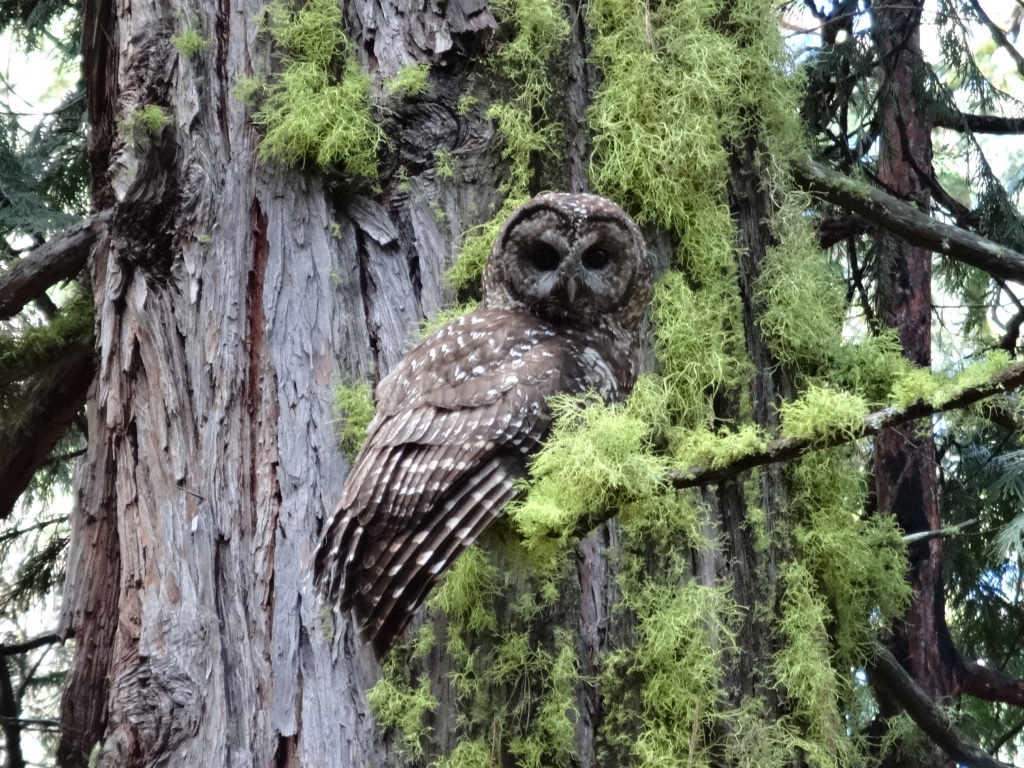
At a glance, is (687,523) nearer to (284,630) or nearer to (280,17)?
(284,630)

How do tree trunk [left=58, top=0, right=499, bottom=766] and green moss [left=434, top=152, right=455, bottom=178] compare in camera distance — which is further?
green moss [left=434, top=152, right=455, bottom=178]

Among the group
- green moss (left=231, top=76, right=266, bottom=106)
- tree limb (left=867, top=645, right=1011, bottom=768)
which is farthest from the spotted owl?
tree limb (left=867, top=645, right=1011, bottom=768)

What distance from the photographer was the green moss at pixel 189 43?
2912mm

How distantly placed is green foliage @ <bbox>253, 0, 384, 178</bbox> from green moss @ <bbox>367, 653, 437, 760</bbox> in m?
1.34

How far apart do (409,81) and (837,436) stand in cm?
156

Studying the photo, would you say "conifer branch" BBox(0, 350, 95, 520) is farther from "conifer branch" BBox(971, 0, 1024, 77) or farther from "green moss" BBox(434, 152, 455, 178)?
"conifer branch" BBox(971, 0, 1024, 77)

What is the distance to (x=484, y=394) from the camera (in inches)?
99.1

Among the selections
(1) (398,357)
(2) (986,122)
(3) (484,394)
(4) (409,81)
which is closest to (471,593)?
(3) (484,394)

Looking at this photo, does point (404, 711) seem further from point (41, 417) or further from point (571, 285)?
point (41, 417)

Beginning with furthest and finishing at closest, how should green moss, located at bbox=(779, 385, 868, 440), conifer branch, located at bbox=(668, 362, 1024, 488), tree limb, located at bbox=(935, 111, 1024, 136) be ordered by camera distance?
tree limb, located at bbox=(935, 111, 1024, 136), green moss, located at bbox=(779, 385, 868, 440), conifer branch, located at bbox=(668, 362, 1024, 488)

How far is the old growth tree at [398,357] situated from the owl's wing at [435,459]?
0.15 metres

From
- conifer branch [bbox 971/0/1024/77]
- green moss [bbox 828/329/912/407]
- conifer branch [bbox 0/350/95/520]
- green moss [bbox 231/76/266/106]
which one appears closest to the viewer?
green moss [bbox 231/76/266/106]

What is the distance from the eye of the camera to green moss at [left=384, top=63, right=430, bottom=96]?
9.38 ft

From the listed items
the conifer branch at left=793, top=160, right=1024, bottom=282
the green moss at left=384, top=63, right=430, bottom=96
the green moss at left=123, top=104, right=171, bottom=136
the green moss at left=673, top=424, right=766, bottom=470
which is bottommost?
the green moss at left=673, top=424, right=766, bottom=470
